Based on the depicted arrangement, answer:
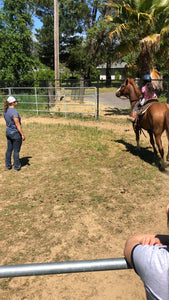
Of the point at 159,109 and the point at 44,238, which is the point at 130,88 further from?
the point at 44,238

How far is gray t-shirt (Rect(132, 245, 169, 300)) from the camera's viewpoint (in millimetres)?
1114

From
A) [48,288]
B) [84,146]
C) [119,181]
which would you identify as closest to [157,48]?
[84,146]

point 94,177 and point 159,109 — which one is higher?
point 159,109

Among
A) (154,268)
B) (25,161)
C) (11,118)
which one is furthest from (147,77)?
(154,268)

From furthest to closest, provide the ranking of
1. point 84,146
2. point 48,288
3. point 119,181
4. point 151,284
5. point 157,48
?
1. point 157,48
2. point 84,146
3. point 119,181
4. point 48,288
5. point 151,284

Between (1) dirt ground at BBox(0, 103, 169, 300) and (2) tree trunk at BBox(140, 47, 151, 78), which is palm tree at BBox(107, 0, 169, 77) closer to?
(2) tree trunk at BBox(140, 47, 151, 78)

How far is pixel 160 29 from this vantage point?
1227 centimetres

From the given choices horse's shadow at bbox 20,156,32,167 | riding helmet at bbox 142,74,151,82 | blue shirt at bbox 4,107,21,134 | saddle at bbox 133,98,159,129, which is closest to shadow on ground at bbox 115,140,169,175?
saddle at bbox 133,98,159,129

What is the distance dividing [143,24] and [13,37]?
30.1ft

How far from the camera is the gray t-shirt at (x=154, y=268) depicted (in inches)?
43.9

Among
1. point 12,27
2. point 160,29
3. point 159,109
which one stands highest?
point 12,27

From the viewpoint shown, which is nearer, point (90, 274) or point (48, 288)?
point (48, 288)

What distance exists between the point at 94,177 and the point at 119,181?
63 centimetres

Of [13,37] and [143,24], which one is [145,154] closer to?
[143,24]
